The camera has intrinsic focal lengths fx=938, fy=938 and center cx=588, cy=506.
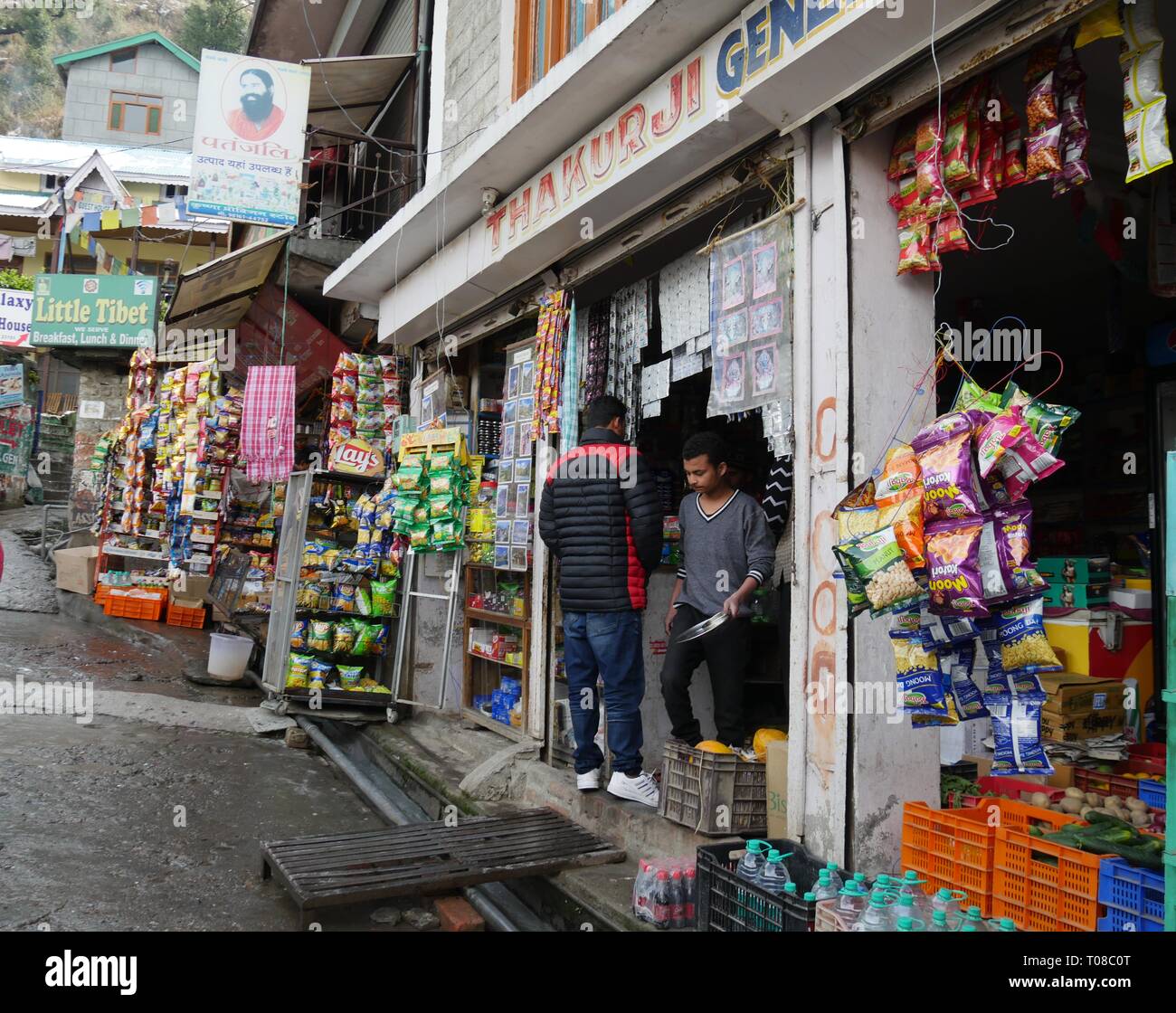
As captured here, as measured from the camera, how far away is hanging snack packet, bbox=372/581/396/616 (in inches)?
360

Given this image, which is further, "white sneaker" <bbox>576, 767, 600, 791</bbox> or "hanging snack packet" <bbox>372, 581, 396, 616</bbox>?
"hanging snack packet" <bbox>372, 581, 396, 616</bbox>

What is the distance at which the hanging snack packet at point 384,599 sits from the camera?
9.13 m

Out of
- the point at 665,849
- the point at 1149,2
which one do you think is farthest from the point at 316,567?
the point at 1149,2

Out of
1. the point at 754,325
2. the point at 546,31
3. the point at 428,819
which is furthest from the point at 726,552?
the point at 546,31

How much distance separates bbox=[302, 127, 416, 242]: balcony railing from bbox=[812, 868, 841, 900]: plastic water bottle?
9.40 m

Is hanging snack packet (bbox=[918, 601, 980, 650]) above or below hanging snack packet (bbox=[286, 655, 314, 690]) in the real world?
above

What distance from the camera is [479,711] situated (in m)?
8.11

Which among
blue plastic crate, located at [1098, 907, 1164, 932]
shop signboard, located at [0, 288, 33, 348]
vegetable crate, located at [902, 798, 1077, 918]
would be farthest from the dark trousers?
shop signboard, located at [0, 288, 33, 348]

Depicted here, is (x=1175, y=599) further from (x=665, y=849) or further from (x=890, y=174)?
(x=665, y=849)

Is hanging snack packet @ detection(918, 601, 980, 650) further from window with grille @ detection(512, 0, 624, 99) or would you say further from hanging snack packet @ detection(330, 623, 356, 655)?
hanging snack packet @ detection(330, 623, 356, 655)

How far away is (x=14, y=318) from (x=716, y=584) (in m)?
26.2

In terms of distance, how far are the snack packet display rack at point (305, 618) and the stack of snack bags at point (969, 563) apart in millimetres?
6417

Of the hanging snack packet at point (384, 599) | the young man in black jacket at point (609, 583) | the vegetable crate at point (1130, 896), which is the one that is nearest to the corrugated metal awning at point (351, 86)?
the hanging snack packet at point (384, 599)

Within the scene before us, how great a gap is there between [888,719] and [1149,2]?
282cm
